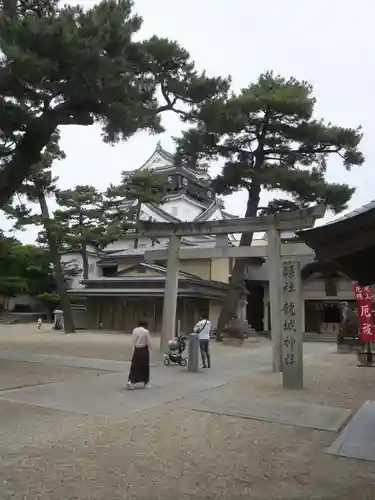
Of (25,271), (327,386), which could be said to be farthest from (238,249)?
(25,271)

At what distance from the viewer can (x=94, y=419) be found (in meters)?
7.05

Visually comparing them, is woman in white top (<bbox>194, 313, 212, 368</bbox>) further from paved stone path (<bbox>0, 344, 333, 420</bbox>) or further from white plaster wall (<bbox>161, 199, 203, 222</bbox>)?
white plaster wall (<bbox>161, 199, 203, 222</bbox>)

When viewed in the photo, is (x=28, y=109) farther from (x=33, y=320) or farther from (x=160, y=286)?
(x=33, y=320)

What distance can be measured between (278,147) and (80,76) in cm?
1468

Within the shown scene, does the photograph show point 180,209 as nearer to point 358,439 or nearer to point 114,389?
point 114,389

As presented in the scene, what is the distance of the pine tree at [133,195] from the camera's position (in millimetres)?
35531

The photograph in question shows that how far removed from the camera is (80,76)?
1106cm

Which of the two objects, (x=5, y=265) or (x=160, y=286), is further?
(x=5, y=265)

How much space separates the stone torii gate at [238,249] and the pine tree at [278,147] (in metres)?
4.93

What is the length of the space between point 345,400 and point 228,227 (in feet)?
27.3

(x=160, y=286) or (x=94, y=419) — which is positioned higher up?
(x=160, y=286)

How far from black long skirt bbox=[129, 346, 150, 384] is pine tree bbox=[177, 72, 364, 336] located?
14.0m

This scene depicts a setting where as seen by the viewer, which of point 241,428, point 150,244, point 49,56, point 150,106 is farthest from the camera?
point 150,244

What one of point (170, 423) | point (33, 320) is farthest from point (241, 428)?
point (33, 320)
